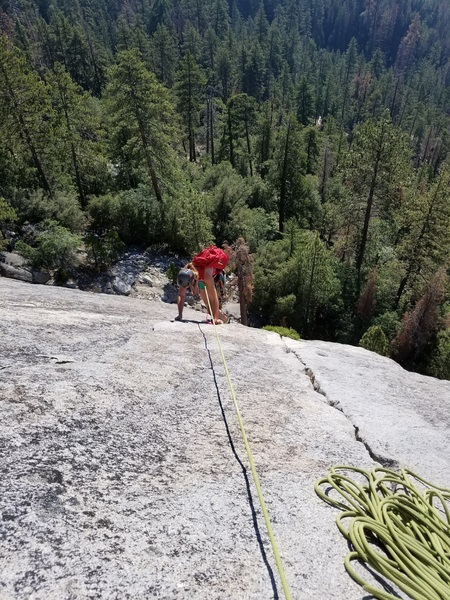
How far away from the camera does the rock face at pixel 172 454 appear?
239cm

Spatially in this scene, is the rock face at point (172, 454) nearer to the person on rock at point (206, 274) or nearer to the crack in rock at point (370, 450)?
the crack in rock at point (370, 450)

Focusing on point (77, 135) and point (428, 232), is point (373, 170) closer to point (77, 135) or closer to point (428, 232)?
point (428, 232)

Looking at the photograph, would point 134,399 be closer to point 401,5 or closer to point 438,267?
point 438,267

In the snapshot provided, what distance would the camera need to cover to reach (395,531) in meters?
2.62

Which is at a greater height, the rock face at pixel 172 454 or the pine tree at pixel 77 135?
the pine tree at pixel 77 135

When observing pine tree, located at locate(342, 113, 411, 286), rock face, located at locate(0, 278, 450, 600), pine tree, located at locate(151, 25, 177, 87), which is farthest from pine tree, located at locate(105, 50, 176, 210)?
pine tree, located at locate(151, 25, 177, 87)

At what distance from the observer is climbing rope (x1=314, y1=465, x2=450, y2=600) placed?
2.33m

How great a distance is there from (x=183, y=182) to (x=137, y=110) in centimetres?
558

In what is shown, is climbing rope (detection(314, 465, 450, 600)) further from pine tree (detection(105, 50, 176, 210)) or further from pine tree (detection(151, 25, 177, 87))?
pine tree (detection(151, 25, 177, 87))

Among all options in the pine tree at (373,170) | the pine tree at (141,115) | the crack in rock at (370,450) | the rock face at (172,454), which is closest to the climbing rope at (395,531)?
the rock face at (172,454)

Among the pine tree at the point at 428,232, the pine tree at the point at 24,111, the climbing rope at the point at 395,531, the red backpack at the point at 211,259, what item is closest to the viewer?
the climbing rope at the point at 395,531

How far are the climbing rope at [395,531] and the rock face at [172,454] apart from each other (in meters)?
0.17

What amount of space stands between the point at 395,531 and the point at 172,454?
1.80 meters

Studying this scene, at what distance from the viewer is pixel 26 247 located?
18.3 m
